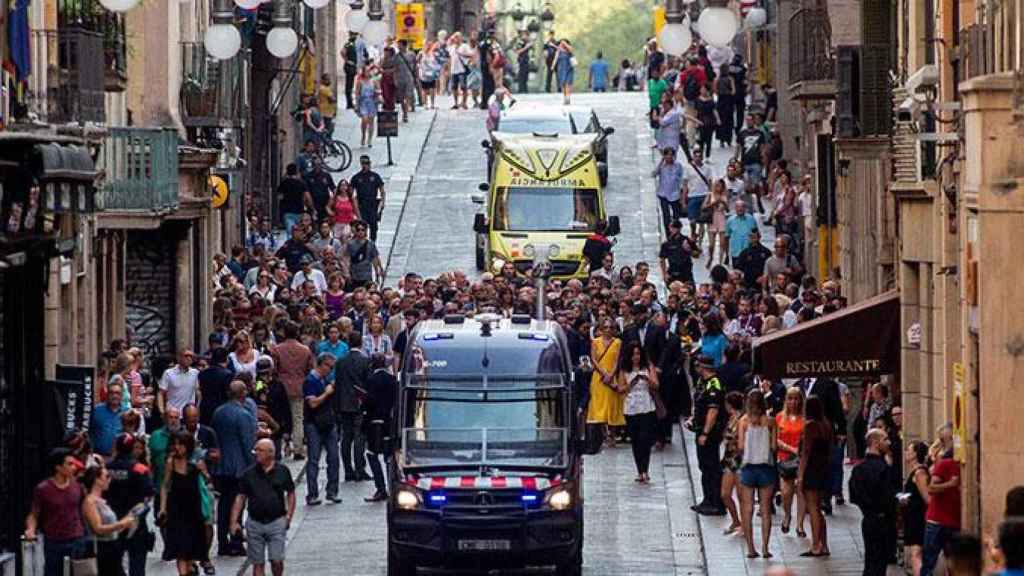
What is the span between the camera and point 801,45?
41.1 meters

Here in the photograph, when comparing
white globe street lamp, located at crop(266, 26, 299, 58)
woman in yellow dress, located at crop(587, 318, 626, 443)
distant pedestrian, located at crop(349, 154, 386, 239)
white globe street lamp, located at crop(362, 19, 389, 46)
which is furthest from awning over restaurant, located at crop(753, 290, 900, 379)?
distant pedestrian, located at crop(349, 154, 386, 239)

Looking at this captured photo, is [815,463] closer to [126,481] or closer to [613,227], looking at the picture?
[126,481]

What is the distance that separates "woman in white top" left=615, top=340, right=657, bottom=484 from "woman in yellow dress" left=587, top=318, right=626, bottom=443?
32.4 inches

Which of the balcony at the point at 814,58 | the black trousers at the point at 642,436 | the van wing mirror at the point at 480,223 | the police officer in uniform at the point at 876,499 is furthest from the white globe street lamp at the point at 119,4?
the van wing mirror at the point at 480,223

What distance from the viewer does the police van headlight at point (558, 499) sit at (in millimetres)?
26875

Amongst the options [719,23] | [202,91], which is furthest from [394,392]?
[202,91]

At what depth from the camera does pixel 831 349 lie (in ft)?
97.7

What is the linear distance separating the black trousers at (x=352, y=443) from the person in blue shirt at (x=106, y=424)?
4.51 meters

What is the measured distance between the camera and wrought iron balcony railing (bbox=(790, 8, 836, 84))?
40031 mm

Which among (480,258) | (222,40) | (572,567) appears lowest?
(572,567)

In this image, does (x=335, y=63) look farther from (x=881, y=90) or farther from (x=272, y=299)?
(x=881, y=90)

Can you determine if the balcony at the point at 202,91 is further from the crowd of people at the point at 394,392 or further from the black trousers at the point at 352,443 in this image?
the black trousers at the point at 352,443

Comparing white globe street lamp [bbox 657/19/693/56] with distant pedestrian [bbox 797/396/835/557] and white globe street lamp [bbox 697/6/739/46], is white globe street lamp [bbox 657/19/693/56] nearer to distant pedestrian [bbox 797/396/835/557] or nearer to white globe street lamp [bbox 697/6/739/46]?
white globe street lamp [bbox 697/6/739/46]

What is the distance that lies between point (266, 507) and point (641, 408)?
914 centimetres
